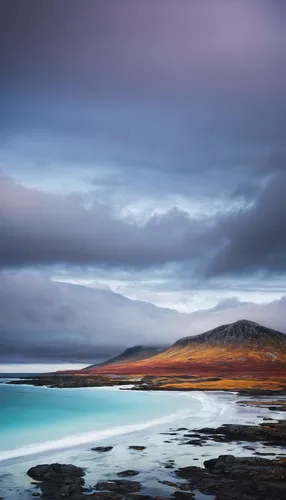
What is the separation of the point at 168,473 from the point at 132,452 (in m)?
5.68

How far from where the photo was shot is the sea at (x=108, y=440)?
19609 millimetres

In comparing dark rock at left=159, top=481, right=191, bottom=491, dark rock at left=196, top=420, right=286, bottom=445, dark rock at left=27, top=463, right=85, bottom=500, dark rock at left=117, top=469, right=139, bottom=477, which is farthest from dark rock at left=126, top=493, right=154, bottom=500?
dark rock at left=196, top=420, right=286, bottom=445

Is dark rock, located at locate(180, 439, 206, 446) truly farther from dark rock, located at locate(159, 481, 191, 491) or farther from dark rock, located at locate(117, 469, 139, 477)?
dark rock, located at locate(159, 481, 191, 491)

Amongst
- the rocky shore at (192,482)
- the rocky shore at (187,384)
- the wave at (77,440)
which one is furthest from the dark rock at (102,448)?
the rocky shore at (187,384)

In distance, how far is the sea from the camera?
1961 cm

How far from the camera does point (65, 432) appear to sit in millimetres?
35875

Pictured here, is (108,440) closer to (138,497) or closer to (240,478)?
(240,478)

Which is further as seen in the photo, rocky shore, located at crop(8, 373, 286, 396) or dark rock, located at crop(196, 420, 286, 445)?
rocky shore, located at crop(8, 373, 286, 396)

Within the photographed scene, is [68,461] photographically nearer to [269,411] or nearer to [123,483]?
[123,483]

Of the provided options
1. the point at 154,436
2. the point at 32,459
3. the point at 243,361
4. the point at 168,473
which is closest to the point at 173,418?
the point at 154,436

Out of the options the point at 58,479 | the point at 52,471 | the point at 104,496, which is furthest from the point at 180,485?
the point at 52,471

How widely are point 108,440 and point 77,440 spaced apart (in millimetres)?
2402

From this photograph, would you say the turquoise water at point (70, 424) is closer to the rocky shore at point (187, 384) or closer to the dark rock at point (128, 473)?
the dark rock at point (128, 473)

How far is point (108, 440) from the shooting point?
30062mm
